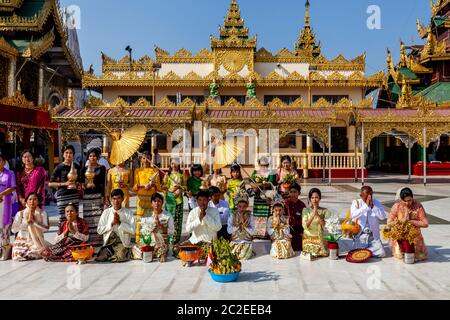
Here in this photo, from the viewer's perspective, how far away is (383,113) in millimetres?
17797

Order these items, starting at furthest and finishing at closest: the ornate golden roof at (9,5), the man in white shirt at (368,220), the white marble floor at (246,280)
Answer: the ornate golden roof at (9,5) < the man in white shirt at (368,220) < the white marble floor at (246,280)

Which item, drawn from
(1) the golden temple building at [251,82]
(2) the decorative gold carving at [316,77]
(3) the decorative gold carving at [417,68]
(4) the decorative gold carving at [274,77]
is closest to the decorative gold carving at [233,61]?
(1) the golden temple building at [251,82]

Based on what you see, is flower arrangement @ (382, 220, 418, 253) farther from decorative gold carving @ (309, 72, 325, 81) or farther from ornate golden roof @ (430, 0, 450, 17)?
ornate golden roof @ (430, 0, 450, 17)

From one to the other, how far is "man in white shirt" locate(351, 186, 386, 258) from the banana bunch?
228cm

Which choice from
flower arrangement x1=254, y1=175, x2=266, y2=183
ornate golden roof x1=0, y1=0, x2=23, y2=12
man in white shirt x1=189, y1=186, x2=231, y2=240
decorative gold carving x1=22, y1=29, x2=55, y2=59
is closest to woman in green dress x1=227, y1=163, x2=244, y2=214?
man in white shirt x1=189, y1=186, x2=231, y2=240

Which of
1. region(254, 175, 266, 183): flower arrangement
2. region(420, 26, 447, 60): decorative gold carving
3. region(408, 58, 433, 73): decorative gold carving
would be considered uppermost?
region(420, 26, 447, 60): decorative gold carving

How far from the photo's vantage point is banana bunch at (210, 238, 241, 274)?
4.73 meters

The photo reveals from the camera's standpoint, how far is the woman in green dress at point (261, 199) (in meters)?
7.14

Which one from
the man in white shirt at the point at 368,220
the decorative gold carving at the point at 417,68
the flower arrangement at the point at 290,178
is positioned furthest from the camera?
the decorative gold carving at the point at 417,68

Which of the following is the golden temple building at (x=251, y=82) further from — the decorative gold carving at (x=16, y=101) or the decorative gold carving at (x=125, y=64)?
the decorative gold carving at (x=16, y=101)

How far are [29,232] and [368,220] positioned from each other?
16.6 feet

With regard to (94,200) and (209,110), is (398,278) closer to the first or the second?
(94,200)

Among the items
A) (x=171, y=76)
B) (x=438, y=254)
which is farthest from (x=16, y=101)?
(x=171, y=76)

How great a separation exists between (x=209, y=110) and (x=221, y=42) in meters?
10.0
